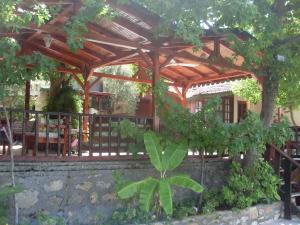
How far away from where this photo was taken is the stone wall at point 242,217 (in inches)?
315

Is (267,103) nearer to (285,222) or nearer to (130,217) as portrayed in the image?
(285,222)

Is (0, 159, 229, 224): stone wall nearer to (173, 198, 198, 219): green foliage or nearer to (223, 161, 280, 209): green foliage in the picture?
(173, 198, 198, 219): green foliage

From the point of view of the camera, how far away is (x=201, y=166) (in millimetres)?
9031

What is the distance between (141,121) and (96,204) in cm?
213

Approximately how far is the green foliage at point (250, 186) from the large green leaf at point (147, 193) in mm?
2177

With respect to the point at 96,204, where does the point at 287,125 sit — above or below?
above

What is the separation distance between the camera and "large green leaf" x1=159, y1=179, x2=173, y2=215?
6961 mm

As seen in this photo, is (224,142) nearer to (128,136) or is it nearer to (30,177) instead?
(128,136)

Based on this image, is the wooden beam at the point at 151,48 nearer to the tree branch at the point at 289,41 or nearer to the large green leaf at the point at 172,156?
the tree branch at the point at 289,41

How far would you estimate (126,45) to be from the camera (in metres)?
8.65

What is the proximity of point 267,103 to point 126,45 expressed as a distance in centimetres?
369

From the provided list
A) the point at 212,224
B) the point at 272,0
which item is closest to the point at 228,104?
the point at 272,0

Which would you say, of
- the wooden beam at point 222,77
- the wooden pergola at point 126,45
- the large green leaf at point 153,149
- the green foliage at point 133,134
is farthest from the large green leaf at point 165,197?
the wooden beam at point 222,77

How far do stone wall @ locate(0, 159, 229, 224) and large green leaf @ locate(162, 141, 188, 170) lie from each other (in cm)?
89
